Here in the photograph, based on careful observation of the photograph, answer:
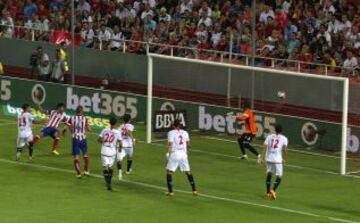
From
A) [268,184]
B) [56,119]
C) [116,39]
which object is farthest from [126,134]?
[116,39]

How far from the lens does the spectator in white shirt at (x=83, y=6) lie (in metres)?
46.2

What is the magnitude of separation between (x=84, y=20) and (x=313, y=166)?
16.5 meters

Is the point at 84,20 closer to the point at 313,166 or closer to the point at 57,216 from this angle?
the point at 313,166

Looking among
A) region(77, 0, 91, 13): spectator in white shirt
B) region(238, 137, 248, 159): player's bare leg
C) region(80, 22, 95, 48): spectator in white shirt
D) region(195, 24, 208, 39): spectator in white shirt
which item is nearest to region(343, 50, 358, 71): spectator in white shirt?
region(238, 137, 248, 159): player's bare leg

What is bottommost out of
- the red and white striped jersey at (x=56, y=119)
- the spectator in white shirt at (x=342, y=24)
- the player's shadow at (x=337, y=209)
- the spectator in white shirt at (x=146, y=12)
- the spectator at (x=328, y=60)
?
the player's shadow at (x=337, y=209)

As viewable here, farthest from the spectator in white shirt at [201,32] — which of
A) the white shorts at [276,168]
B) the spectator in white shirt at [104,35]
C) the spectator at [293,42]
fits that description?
the white shorts at [276,168]

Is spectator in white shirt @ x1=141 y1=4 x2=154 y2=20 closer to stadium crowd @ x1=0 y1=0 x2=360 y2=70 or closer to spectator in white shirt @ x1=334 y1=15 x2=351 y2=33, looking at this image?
stadium crowd @ x1=0 y1=0 x2=360 y2=70

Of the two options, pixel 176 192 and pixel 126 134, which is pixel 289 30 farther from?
pixel 176 192

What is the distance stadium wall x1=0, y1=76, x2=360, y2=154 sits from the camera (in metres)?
34.1

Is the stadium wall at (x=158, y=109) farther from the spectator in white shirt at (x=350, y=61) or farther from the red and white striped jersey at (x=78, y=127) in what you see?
the red and white striped jersey at (x=78, y=127)

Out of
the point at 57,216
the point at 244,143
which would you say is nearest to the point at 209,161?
the point at 244,143

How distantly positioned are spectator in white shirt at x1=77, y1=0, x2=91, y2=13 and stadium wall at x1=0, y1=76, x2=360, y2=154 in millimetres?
6062

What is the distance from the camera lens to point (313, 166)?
3216 cm

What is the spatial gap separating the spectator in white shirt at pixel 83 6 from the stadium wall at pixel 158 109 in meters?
6.06
